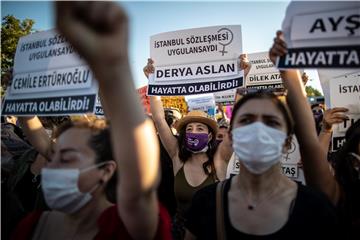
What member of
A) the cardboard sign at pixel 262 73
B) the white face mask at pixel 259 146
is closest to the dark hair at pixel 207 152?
the white face mask at pixel 259 146

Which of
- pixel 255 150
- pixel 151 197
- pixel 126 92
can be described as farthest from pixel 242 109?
pixel 126 92

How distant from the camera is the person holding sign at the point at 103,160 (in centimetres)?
97

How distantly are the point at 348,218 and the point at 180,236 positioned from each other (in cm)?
190

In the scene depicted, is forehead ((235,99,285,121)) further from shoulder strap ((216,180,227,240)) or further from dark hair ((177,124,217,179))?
dark hair ((177,124,217,179))

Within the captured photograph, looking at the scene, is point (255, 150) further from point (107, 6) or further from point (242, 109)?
point (107, 6)

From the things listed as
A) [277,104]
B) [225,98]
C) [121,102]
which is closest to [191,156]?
[277,104]

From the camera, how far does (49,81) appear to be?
110 inches

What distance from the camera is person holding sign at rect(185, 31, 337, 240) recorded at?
1.76 m

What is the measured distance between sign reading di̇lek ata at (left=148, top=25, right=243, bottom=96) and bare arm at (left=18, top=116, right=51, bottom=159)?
184 centimetres

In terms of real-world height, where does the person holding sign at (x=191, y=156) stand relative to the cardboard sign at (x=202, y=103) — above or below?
below

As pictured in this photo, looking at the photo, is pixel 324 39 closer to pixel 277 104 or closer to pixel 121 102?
pixel 277 104

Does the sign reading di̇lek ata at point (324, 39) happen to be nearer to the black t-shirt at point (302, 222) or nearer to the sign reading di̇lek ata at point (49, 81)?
the black t-shirt at point (302, 222)

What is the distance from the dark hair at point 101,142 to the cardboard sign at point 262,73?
493 centimetres

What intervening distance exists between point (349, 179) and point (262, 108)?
917mm
